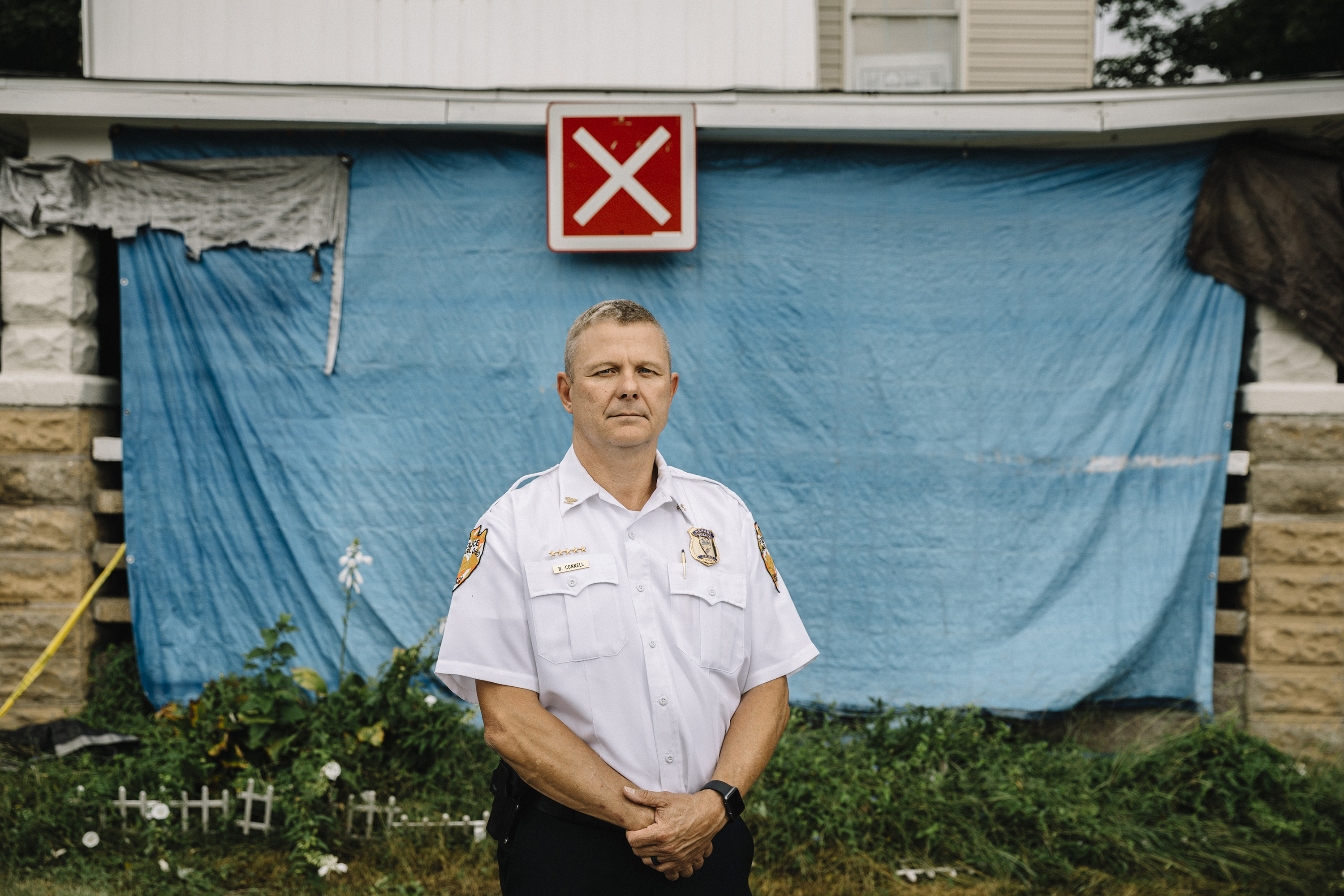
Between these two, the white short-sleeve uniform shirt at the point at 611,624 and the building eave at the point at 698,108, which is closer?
the white short-sleeve uniform shirt at the point at 611,624

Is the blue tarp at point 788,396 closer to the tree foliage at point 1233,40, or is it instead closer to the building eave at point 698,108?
the building eave at point 698,108

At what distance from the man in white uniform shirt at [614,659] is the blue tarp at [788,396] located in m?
2.62

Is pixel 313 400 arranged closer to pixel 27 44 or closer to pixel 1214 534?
pixel 1214 534

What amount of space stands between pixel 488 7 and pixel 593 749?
175 inches

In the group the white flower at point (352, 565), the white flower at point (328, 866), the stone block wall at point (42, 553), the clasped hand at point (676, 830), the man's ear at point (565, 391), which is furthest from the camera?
the stone block wall at point (42, 553)

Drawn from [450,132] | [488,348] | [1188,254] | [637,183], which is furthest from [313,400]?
[1188,254]

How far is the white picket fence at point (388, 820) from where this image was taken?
371cm

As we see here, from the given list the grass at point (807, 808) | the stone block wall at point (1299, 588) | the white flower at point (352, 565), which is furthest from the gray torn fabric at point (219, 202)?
the stone block wall at point (1299, 588)

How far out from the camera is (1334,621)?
451cm

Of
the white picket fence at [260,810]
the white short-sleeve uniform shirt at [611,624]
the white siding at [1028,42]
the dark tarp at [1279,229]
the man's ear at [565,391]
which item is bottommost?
the white picket fence at [260,810]

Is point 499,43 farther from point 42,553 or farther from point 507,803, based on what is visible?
point 507,803

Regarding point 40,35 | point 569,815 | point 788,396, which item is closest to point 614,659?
point 569,815

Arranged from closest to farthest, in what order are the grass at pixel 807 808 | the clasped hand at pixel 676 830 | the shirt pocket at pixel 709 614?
the clasped hand at pixel 676 830, the shirt pocket at pixel 709 614, the grass at pixel 807 808

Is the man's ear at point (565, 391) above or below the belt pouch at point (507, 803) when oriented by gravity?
above
